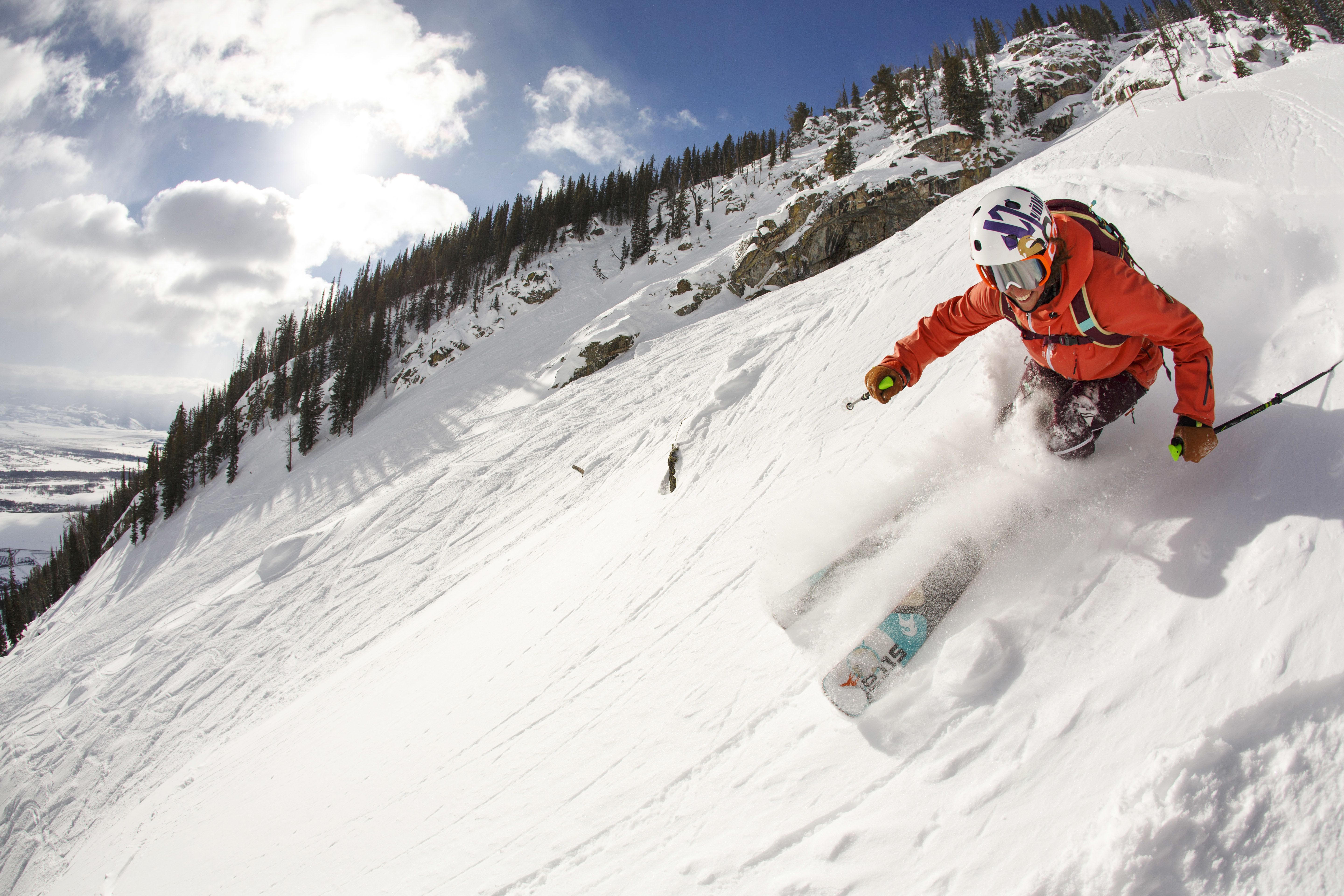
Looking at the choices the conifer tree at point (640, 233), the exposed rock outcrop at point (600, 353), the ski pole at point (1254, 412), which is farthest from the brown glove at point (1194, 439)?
the conifer tree at point (640, 233)

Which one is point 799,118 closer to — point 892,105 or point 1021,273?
point 892,105

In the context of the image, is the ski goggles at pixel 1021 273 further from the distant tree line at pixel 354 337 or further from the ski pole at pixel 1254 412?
the distant tree line at pixel 354 337

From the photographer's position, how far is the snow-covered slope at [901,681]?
2.14m

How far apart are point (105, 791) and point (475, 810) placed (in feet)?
48.4

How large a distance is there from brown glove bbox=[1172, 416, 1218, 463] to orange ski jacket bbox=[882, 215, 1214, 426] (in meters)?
0.04

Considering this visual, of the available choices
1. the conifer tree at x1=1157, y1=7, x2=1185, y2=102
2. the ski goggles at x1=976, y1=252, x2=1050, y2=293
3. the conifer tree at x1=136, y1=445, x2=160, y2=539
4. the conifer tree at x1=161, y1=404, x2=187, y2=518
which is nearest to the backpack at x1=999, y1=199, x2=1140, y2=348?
the ski goggles at x1=976, y1=252, x2=1050, y2=293

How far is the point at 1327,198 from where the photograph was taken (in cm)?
411

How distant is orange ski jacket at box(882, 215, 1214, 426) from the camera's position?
8.79 feet

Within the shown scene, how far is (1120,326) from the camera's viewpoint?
2.79 m

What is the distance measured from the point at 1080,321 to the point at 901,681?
2.32 metres

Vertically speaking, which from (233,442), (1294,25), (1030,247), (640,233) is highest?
(640,233)

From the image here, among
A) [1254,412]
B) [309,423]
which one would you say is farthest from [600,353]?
[309,423]

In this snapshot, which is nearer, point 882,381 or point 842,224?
point 882,381

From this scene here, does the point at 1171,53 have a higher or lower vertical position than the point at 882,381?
higher
